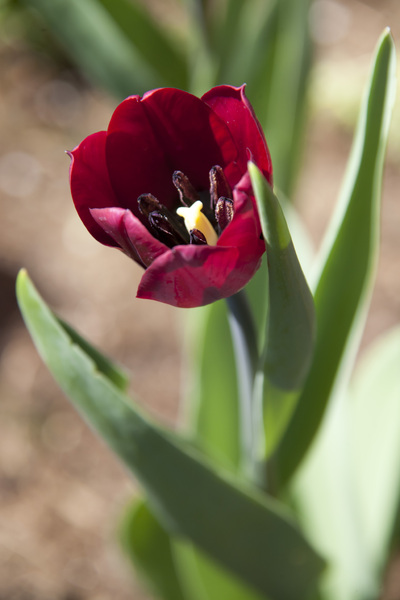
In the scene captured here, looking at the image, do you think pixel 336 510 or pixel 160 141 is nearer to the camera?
pixel 160 141

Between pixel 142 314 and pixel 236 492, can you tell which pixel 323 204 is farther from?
pixel 236 492

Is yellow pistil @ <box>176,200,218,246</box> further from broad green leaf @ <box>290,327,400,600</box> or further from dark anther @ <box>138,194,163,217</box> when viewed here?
broad green leaf @ <box>290,327,400,600</box>

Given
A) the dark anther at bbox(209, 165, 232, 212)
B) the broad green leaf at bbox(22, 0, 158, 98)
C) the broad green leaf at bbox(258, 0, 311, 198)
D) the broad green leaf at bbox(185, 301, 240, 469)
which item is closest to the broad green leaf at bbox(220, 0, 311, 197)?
the broad green leaf at bbox(258, 0, 311, 198)

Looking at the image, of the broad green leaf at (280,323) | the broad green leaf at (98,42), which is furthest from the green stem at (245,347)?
the broad green leaf at (98,42)

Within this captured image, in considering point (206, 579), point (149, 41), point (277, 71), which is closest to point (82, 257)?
point (149, 41)

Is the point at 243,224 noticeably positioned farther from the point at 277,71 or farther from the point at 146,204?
the point at 277,71

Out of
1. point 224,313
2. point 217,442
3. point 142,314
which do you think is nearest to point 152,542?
point 217,442
